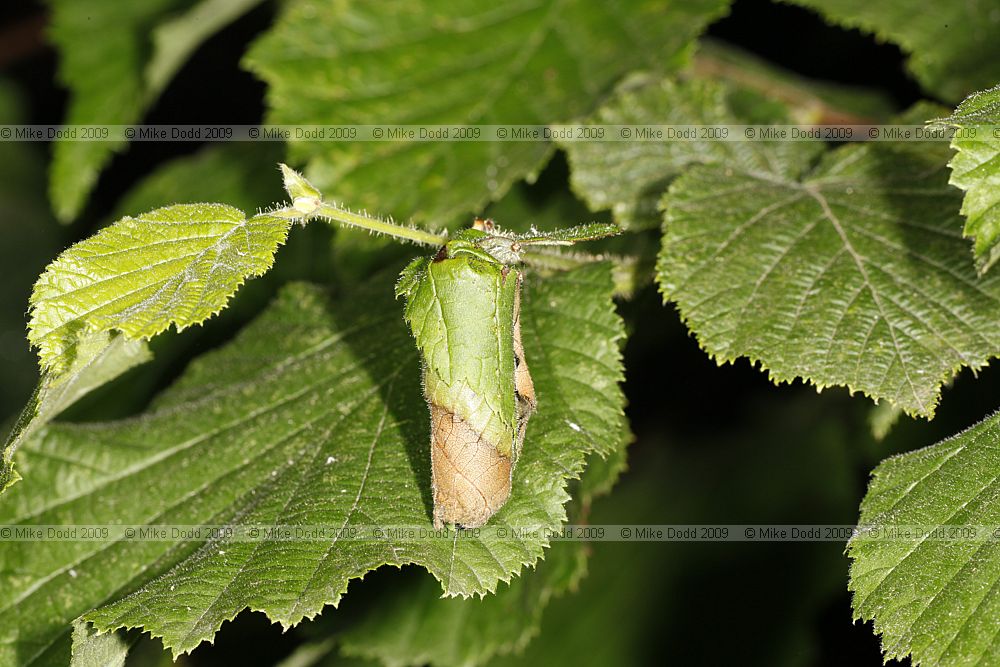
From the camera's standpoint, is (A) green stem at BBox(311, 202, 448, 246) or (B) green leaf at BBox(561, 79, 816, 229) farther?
(B) green leaf at BBox(561, 79, 816, 229)

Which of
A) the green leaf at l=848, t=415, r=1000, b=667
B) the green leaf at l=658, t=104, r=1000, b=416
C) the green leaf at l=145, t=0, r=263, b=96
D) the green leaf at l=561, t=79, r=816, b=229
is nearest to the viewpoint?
the green leaf at l=848, t=415, r=1000, b=667

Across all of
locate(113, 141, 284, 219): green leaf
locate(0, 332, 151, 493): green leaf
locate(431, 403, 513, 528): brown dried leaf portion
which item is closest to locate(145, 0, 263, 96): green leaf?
locate(113, 141, 284, 219): green leaf

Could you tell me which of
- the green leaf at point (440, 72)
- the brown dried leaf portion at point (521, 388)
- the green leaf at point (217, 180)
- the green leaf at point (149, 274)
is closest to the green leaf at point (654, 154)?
the green leaf at point (440, 72)

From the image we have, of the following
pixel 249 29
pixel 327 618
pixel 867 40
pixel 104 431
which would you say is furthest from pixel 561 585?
pixel 249 29

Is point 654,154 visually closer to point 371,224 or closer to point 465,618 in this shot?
point 371,224

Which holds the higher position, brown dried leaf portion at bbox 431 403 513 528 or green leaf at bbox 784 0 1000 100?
green leaf at bbox 784 0 1000 100

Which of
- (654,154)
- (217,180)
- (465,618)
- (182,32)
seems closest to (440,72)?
(654,154)

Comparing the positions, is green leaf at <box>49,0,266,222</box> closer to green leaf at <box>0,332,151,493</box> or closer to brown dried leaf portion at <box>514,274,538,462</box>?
green leaf at <box>0,332,151,493</box>
